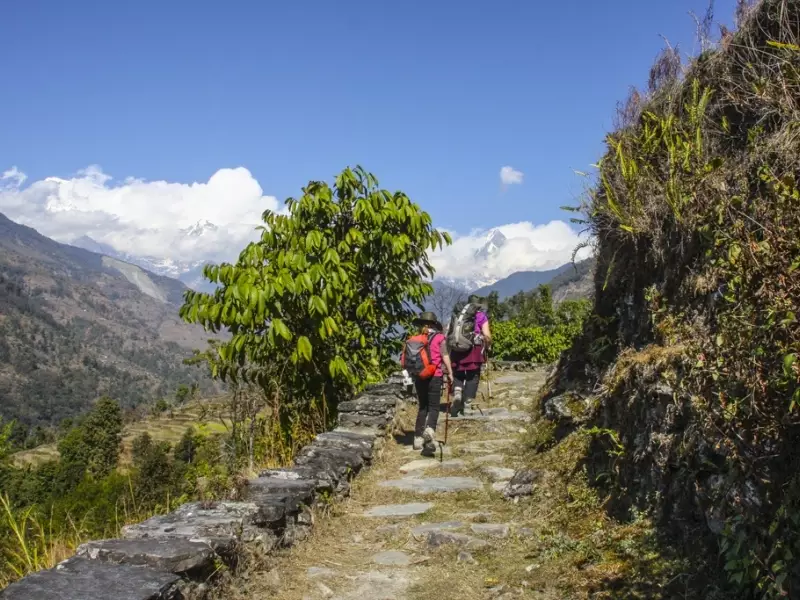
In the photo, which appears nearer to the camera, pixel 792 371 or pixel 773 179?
pixel 792 371

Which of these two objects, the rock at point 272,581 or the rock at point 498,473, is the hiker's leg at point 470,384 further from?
the rock at point 272,581

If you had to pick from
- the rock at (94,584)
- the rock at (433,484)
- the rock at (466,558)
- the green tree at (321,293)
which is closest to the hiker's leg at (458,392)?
Result: the green tree at (321,293)

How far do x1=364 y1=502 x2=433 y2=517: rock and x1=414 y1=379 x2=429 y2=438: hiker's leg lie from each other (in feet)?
6.36

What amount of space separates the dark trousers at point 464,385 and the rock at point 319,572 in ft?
16.9

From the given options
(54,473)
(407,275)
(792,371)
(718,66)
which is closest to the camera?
(792,371)

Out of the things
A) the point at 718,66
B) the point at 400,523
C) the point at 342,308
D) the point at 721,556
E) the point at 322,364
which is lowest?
the point at 400,523

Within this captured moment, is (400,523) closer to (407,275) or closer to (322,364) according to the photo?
(322,364)

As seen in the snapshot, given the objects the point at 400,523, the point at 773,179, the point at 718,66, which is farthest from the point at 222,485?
the point at 718,66

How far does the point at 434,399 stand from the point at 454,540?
2953mm

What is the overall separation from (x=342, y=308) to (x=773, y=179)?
5421 mm

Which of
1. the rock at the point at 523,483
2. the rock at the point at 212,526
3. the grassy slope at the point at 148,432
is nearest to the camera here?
the rock at the point at 212,526

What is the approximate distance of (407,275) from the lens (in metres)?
8.74

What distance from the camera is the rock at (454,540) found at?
474 centimetres

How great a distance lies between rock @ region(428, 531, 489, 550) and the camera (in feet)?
15.6
